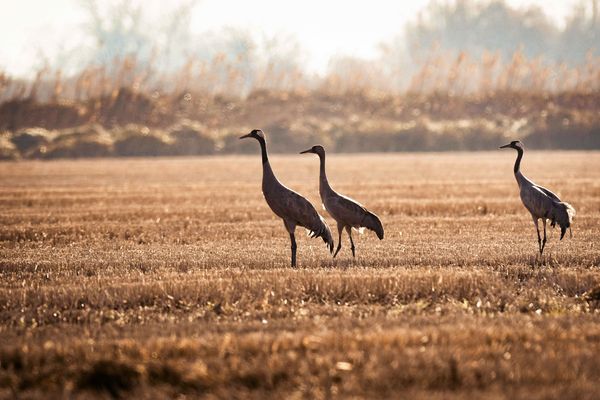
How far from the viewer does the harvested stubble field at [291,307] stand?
6477mm

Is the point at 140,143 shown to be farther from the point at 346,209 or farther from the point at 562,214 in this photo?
the point at 562,214

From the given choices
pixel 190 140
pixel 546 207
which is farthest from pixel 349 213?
pixel 190 140

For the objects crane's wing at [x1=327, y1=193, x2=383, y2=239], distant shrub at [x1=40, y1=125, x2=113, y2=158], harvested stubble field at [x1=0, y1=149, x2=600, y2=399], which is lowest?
harvested stubble field at [x1=0, y1=149, x2=600, y2=399]

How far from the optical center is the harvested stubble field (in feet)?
21.2

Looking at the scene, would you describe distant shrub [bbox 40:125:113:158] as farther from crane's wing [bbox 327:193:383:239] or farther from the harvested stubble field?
crane's wing [bbox 327:193:383:239]

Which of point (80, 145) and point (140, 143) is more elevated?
point (140, 143)

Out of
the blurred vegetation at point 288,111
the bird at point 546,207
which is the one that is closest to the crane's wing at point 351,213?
the bird at point 546,207

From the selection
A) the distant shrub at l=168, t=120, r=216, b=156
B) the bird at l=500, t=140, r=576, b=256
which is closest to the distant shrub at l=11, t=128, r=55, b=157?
the distant shrub at l=168, t=120, r=216, b=156

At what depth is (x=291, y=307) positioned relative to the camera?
9.13 m

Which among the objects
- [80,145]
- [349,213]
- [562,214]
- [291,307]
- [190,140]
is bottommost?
[291,307]

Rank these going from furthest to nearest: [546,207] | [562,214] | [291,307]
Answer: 1. [546,207]
2. [562,214]
3. [291,307]

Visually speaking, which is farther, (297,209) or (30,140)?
(30,140)

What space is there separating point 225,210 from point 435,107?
38.3 metres

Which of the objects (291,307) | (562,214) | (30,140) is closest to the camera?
(291,307)
